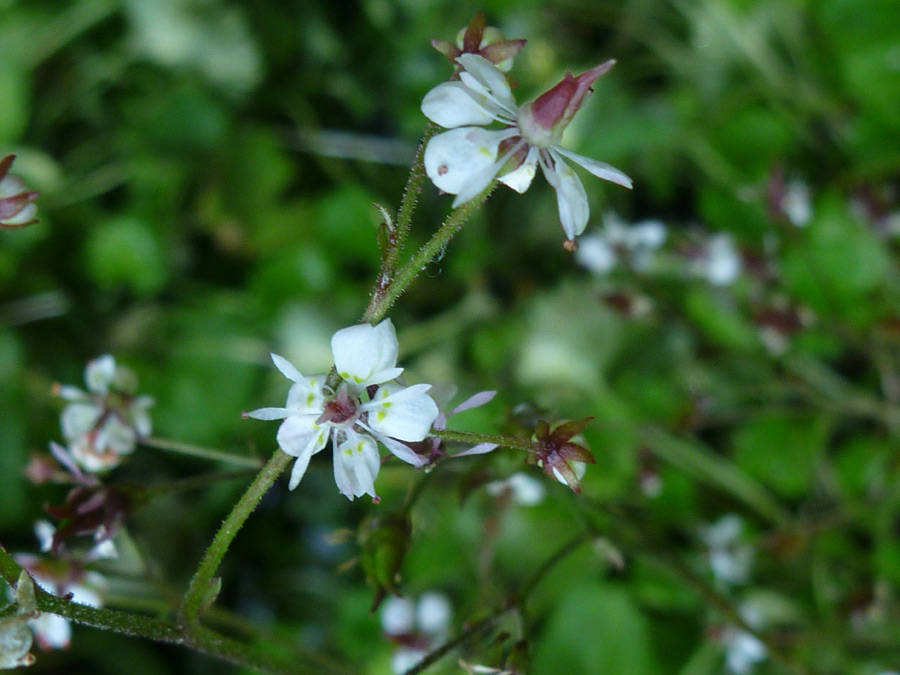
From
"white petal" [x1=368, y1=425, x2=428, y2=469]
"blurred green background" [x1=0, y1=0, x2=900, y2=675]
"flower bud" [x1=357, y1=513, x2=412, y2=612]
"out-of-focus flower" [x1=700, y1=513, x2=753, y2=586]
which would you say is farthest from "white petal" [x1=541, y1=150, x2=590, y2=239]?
"out-of-focus flower" [x1=700, y1=513, x2=753, y2=586]

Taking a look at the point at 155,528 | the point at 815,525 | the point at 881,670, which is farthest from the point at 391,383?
the point at 155,528

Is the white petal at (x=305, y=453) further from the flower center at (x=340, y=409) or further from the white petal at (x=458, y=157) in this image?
the white petal at (x=458, y=157)

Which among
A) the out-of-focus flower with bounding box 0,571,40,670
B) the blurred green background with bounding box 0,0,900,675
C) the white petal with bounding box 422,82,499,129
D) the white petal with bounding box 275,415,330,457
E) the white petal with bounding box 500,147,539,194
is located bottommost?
the blurred green background with bounding box 0,0,900,675

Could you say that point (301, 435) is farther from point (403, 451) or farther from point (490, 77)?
point (490, 77)

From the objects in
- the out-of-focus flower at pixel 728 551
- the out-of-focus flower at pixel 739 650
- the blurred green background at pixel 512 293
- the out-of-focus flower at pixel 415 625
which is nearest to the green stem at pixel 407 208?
the blurred green background at pixel 512 293

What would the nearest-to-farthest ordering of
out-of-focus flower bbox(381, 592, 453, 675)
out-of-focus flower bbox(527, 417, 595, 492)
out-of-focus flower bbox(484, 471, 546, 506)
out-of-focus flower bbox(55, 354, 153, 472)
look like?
1. out-of-focus flower bbox(527, 417, 595, 492)
2. out-of-focus flower bbox(55, 354, 153, 472)
3. out-of-focus flower bbox(484, 471, 546, 506)
4. out-of-focus flower bbox(381, 592, 453, 675)

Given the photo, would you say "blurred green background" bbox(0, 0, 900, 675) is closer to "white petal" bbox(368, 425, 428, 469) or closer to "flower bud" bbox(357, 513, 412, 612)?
"flower bud" bbox(357, 513, 412, 612)

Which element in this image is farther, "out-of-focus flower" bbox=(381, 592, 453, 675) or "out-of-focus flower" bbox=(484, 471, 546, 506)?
"out-of-focus flower" bbox=(381, 592, 453, 675)
